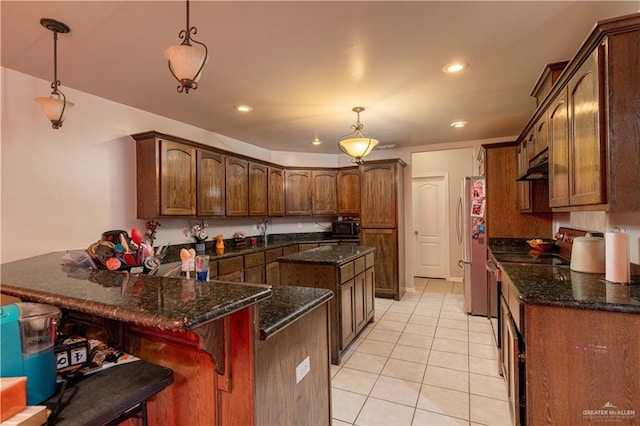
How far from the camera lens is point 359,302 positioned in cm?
336

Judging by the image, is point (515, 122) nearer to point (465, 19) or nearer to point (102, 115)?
point (465, 19)

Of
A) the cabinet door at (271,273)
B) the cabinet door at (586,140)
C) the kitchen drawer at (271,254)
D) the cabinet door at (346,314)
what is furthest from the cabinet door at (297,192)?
the cabinet door at (586,140)

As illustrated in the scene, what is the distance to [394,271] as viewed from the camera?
189 inches

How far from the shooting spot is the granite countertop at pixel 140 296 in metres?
0.82

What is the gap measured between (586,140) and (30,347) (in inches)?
98.3

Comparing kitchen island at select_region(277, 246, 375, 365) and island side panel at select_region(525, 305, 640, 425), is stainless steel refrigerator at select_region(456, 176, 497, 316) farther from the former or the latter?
island side panel at select_region(525, 305, 640, 425)

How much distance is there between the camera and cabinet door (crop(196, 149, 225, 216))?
364cm

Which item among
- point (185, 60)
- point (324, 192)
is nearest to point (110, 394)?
point (185, 60)

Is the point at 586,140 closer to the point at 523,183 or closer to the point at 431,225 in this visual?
the point at 523,183

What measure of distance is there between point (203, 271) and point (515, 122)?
13.9ft

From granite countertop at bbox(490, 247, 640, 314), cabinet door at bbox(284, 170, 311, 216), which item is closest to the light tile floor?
granite countertop at bbox(490, 247, 640, 314)

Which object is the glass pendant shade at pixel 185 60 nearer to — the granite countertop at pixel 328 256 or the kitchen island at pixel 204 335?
the kitchen island at pixel 204 335

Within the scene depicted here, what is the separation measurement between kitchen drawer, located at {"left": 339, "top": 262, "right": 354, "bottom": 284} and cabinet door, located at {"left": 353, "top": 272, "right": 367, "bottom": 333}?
145mm

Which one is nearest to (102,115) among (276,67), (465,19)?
(276,67)
